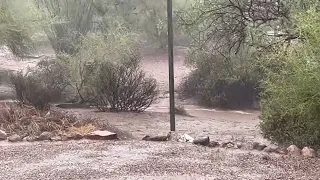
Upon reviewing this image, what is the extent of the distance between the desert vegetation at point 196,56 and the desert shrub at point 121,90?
0.10 ft

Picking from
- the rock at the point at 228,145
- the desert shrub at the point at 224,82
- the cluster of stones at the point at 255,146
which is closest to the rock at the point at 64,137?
the cluster of stones at the point at 255,146

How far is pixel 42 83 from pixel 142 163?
Answer: 1272 centimetres

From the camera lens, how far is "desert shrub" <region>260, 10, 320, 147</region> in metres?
8.16

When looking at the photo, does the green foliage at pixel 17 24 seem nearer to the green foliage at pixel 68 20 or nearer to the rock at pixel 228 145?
the green foliage at pixel 68 20

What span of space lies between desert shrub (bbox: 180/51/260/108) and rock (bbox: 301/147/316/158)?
42.2 ft

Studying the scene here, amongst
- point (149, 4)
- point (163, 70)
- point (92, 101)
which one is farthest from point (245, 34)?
point (149, 4)

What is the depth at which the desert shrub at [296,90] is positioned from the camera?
26.8 ft

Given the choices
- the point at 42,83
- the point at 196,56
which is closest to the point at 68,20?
the point at 196,56

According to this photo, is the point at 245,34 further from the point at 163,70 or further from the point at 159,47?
the point at 159,47

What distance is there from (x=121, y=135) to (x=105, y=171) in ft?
14.4

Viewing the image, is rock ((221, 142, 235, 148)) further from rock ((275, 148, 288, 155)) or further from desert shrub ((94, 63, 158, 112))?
desert shrub ((94, 63, 158, 112))

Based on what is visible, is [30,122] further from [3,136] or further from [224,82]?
[224,82]

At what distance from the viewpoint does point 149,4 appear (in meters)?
31.1

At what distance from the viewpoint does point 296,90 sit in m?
8.81
